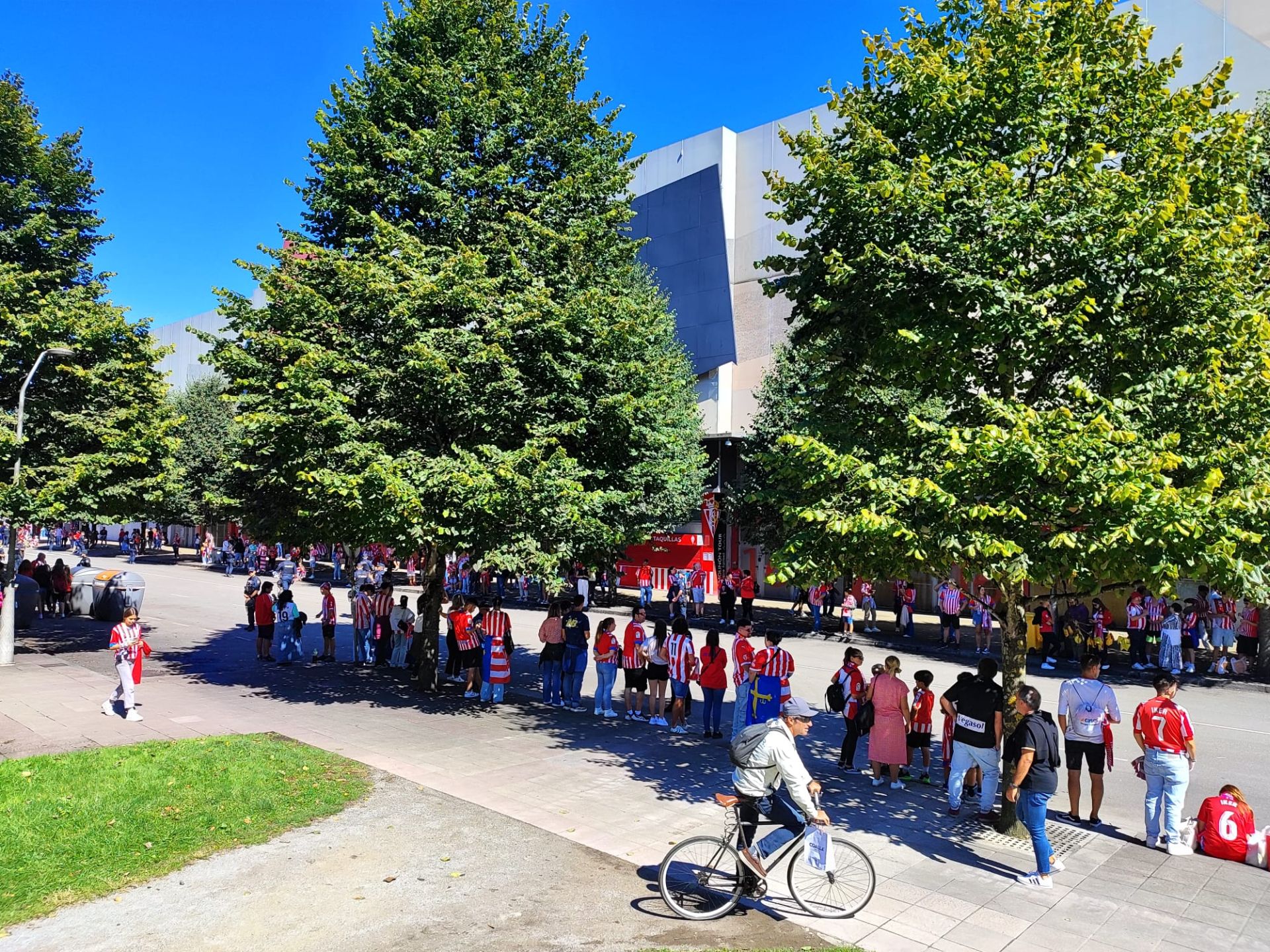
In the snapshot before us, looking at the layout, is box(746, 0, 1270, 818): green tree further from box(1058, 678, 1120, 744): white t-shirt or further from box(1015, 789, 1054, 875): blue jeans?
box(1015, 789, 1054, 875): blue jeans

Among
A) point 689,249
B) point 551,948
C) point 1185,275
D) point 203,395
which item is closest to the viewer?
point 551,948

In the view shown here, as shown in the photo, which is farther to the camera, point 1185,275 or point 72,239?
point 72,239

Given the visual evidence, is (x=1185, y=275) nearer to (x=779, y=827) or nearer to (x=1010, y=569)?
(x=1010, y=569)

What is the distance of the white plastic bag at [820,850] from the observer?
6.18 metres

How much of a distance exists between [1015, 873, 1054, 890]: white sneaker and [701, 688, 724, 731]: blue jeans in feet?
17.5

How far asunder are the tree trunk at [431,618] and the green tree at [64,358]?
268 inches

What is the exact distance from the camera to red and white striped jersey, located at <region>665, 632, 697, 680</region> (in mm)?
12281

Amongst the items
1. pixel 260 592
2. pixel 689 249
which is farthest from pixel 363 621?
pixel 689 249

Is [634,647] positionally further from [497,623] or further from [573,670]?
[497,623]

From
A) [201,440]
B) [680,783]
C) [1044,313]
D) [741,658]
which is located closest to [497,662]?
[741,658]

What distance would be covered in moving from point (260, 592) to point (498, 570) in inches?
332

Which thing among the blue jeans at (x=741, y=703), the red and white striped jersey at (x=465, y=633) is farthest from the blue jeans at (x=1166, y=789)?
the red and white striped jersey at (x=465, y=633)

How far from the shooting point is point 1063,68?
8.15 m

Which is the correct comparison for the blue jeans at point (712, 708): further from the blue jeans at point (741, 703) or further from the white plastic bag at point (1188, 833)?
the white plastic bag at point (1188, 833)
